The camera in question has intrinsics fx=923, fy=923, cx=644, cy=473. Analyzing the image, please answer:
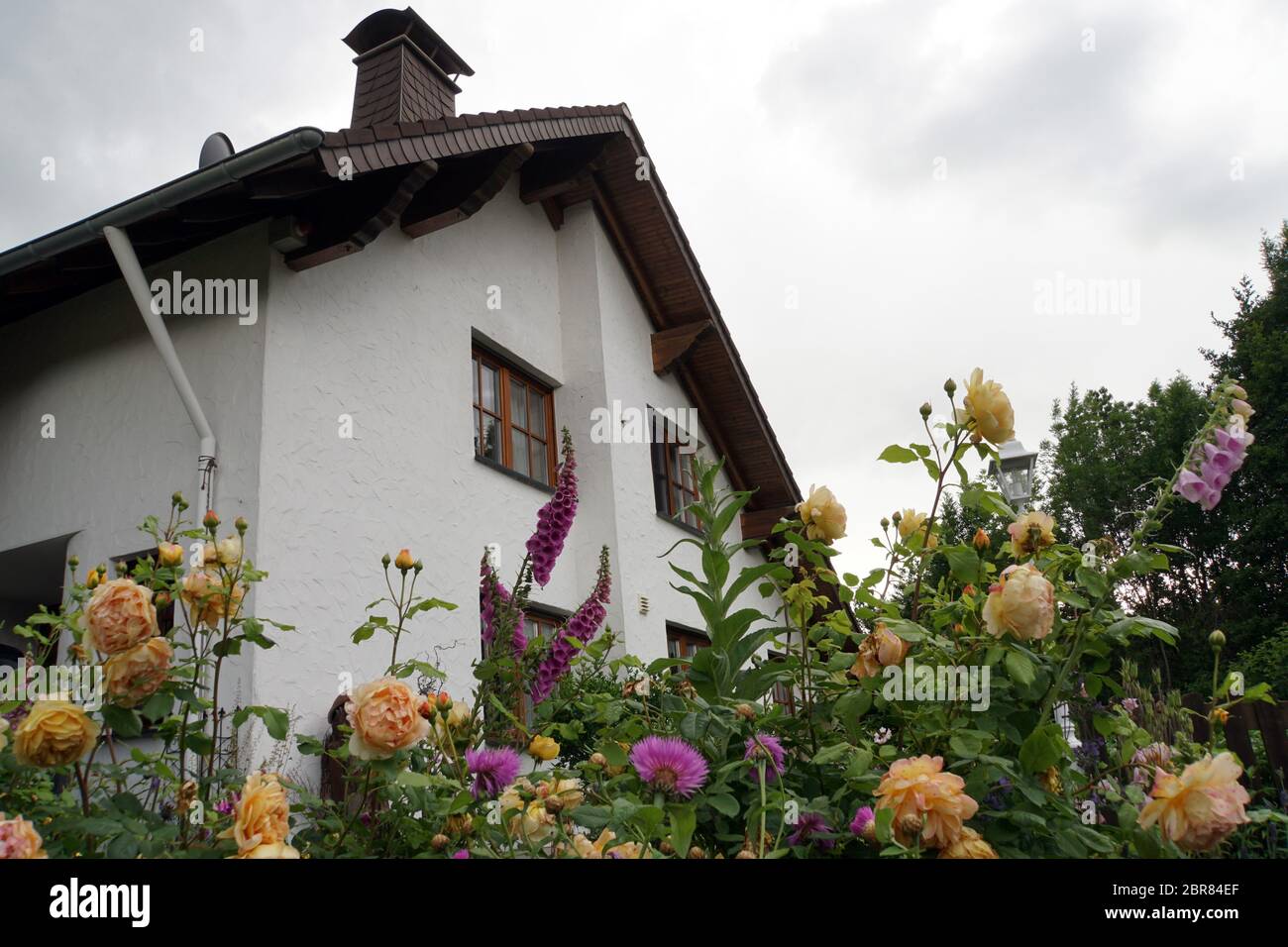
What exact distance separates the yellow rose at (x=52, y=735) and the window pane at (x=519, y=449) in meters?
5.70

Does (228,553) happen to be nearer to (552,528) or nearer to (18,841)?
(18,841)

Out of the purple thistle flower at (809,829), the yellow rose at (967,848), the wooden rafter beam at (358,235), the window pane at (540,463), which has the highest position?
the wooden rafter beam at (358,235)

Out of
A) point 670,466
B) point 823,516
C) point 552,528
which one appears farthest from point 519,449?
point 823,516

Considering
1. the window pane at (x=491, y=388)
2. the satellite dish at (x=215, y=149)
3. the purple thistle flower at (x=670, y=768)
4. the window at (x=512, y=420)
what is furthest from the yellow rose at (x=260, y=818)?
the satellite dish at (x=215, y=149)

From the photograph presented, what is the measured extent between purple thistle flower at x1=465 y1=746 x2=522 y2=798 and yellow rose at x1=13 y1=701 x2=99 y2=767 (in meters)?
0.63

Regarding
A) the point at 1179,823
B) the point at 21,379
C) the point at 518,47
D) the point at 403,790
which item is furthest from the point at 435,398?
the point at 1179,823

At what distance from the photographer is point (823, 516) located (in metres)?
1.64

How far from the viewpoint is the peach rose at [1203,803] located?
3.26 ft

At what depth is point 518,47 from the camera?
798 centimetres

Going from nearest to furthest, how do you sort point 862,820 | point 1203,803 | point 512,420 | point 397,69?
point 1203,803 → point 862,820 → point 512,420 → point 397,69

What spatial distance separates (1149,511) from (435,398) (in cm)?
491

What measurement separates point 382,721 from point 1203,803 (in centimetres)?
101

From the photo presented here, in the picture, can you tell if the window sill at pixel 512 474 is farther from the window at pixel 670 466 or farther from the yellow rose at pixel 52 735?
the yellow rose at pixel 52 735

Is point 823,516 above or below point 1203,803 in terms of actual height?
above
